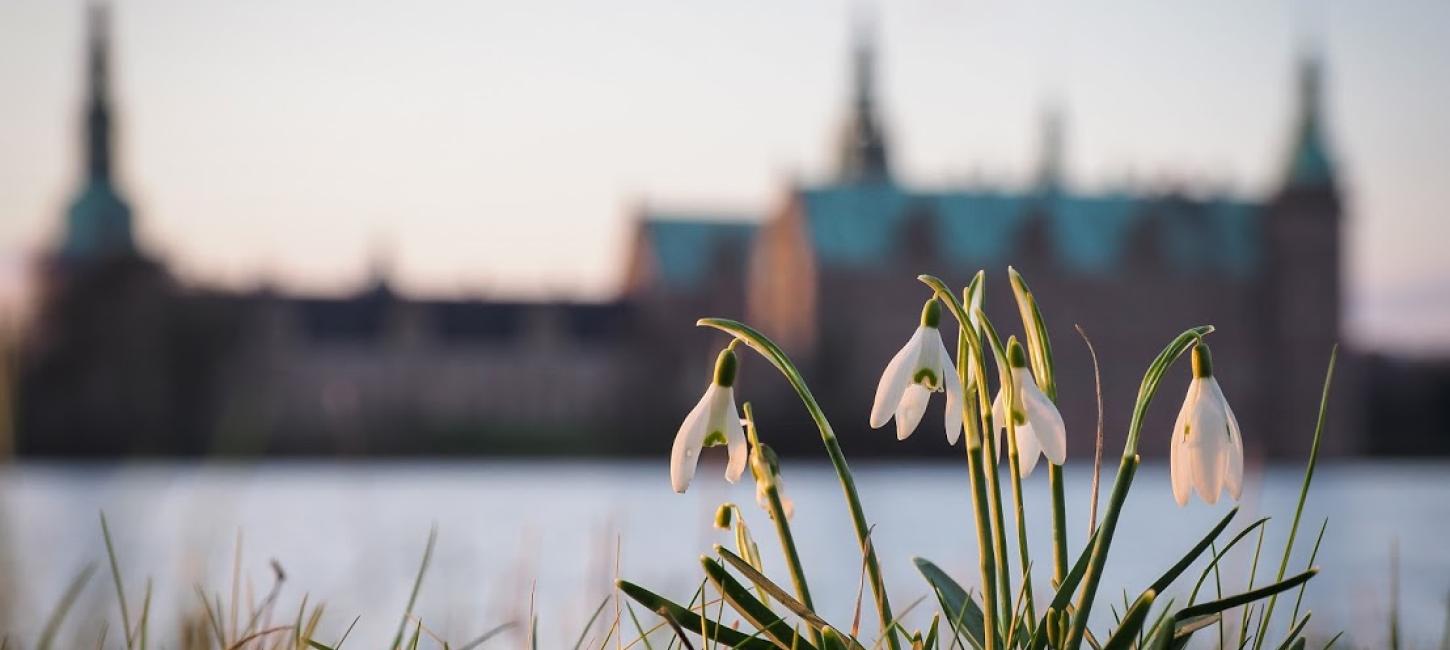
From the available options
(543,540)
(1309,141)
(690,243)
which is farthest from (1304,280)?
(543,540)

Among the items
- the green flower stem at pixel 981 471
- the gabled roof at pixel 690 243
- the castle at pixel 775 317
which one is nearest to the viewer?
the green flower stem at pixel 981 471

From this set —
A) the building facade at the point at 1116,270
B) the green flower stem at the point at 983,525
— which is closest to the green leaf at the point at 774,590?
the green flower stem at the point at 983,525

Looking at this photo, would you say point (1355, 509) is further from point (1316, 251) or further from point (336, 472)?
point (1316, 251)

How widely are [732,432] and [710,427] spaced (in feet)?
0.07

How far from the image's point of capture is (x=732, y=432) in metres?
1.35

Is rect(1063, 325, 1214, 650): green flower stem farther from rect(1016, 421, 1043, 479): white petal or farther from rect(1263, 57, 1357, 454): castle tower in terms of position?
rect(1263, 57, 1357, 454): castle tower

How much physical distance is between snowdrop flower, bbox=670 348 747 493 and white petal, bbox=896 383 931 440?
0.13m

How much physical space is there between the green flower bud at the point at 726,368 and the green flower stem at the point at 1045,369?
0.74 feet

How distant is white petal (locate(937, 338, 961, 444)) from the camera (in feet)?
4.50

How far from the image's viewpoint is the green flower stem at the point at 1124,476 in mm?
1277

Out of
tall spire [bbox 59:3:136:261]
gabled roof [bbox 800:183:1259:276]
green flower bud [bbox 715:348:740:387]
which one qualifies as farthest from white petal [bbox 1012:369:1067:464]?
tall spire [bbox 59:3:136:261]

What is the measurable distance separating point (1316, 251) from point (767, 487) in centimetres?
4165

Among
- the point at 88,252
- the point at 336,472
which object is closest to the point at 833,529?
the point at 336,472

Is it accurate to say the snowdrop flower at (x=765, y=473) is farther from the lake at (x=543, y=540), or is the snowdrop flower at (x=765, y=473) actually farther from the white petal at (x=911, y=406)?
Answer: the lake at (x=543, y=540)
